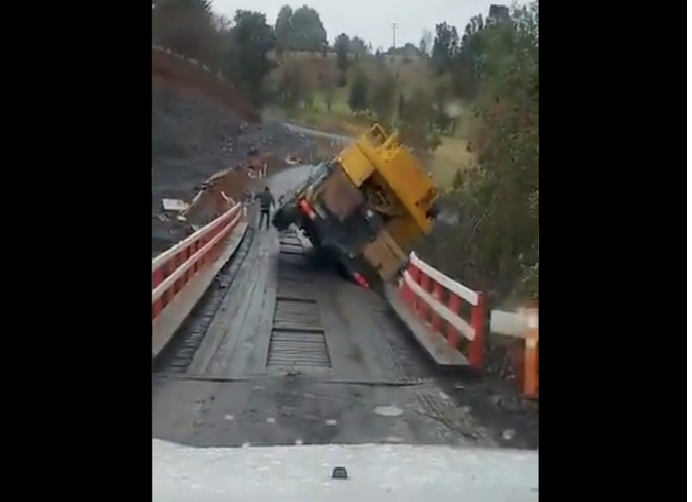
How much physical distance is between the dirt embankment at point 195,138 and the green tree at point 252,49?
0.11 ft

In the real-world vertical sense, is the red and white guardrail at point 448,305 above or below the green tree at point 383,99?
below

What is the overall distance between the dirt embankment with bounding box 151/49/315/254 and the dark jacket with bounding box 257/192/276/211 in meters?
0.05

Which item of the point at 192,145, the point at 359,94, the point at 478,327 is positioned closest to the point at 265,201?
the point at 192,145

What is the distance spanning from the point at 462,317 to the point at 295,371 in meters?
0.39

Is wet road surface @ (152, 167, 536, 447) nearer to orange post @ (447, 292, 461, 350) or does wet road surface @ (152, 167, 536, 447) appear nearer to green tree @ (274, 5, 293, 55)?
orange post @ (447, 292, 461, 350)

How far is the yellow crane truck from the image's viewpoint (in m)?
1.90

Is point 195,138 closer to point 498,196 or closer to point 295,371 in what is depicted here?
point 295,371

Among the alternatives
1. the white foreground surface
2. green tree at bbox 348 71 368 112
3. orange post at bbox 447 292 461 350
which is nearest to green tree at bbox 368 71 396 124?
green tree at bbox 348 71 368 112

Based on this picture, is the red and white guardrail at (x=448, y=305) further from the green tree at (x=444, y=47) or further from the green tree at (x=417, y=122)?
the green tree at (x=444, y=47)

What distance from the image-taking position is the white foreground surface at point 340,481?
1832 mm

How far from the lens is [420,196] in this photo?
6.23ft

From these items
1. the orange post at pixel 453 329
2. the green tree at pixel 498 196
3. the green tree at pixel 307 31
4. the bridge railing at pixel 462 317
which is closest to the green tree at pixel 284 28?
the green tree at pixel 307 31
